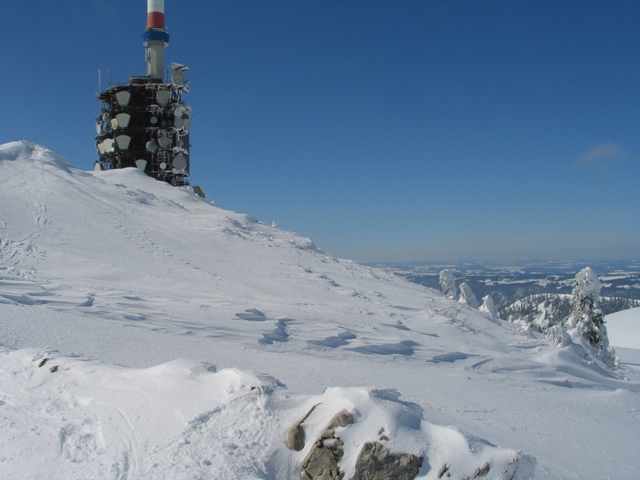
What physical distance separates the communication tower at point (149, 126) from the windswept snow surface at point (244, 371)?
90.4ft

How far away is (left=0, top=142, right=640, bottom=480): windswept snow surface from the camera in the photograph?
4.60m

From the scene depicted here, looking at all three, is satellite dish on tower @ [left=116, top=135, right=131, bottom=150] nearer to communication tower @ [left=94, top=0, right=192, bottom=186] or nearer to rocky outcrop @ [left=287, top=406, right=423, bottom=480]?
communication tower @ [left=94, top=0, right=192, bottom=186]

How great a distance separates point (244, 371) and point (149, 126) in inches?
1708

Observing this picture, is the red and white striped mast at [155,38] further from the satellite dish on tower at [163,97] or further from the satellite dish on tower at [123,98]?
the satellite dish on tower at [123,98]

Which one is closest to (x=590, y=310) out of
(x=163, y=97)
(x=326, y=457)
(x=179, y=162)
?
(x=326, y=457)

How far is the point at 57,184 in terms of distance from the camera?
19.8 metres

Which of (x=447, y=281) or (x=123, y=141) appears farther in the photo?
(x=123, y=141)

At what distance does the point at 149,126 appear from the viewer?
4456cm

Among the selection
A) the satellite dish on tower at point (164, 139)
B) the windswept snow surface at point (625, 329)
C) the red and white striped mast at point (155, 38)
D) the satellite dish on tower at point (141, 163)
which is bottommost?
the windswept snow surface at point (625, 329)

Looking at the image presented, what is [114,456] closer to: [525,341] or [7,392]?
[7,392]

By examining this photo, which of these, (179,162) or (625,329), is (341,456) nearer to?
(179,162)

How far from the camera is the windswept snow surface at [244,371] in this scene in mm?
4602

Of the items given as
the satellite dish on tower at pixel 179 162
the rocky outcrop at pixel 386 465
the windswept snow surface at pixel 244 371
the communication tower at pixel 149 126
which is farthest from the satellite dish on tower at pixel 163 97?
the rocky outcrop at pixel 386 465

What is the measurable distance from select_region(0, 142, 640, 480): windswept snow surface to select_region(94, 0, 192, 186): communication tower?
27.5 m
